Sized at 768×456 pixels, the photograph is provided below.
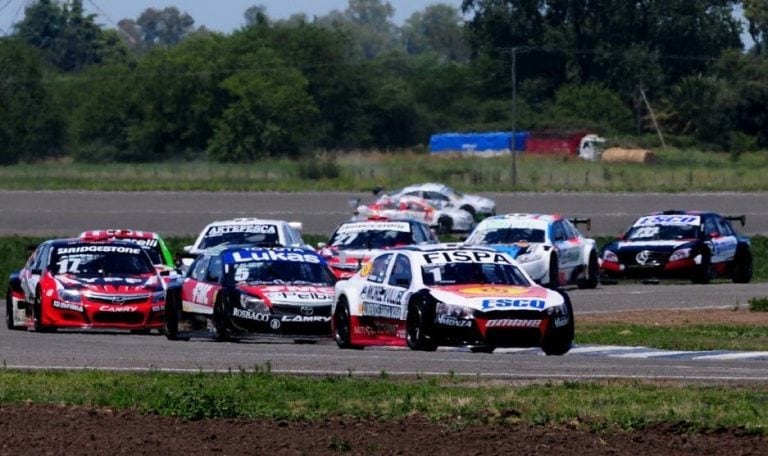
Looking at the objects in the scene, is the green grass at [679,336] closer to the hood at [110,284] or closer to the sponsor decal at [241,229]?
the hood at [110,284]

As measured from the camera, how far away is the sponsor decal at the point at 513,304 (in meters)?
19.7

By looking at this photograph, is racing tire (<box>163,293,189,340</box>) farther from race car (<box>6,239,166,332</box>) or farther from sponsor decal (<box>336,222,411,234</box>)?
sponsor decal (<box>336,222,411,234</box>)

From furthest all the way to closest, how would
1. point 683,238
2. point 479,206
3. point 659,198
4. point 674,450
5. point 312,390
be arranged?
point 659,198, point 479,206, point 683,238, point 312,390, point 674,450

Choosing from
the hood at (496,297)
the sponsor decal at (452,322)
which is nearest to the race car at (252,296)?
the hood at (496,297)

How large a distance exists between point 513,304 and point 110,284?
24.7 feet

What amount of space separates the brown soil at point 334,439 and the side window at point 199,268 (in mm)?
10254

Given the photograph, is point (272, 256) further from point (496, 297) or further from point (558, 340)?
point (558, 340)

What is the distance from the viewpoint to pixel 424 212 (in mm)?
52375

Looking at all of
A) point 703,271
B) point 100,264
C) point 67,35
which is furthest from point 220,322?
point 67,35

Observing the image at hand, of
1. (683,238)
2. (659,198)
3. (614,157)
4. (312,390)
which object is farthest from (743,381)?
(614,157)

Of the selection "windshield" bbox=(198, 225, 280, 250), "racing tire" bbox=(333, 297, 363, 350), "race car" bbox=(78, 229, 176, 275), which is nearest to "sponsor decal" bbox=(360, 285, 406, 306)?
"racing tire" bbox=(333, 297, 363, 350)

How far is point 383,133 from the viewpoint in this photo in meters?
118

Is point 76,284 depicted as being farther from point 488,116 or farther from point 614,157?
point 488,116

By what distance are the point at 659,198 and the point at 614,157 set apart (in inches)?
984
